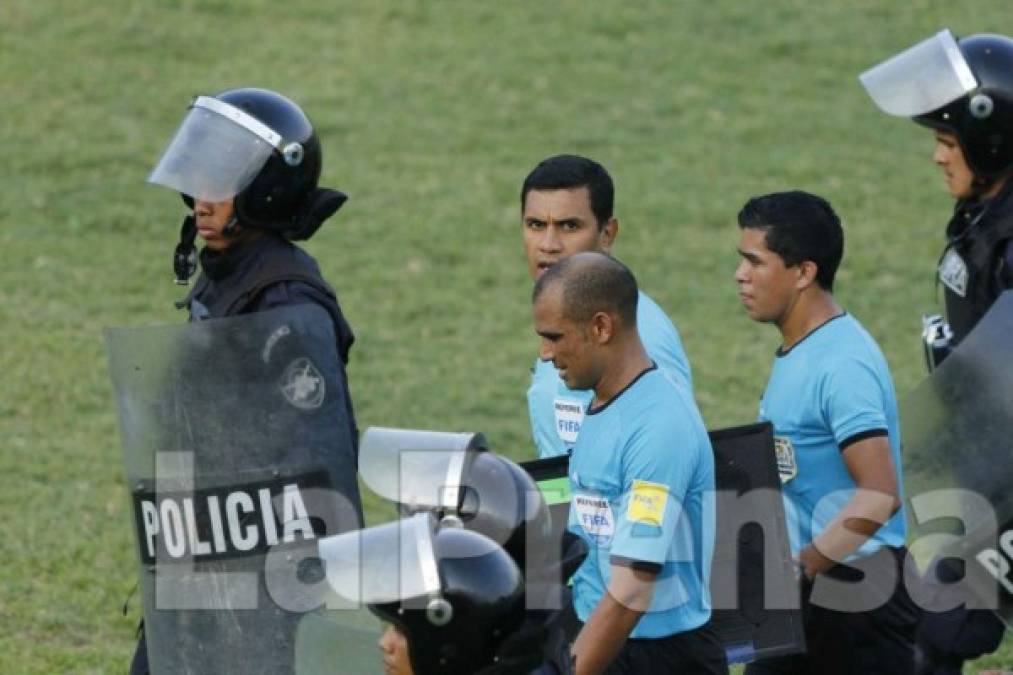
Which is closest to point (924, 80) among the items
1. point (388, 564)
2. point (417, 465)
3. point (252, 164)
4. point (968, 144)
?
point (968, 144)

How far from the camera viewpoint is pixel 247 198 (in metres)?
6.63

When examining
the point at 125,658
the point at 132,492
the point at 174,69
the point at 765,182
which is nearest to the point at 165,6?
the point at 174,69

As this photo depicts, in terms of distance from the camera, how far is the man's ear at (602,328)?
19.5ft

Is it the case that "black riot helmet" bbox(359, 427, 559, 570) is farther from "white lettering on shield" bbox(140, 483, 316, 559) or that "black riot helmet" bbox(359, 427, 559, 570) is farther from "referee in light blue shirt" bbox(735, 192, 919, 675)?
"referee in light blue shirt" bbox(735, 192, 919, 675)

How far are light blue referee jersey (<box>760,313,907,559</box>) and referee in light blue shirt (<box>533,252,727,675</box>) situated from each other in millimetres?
700

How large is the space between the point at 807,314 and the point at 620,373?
105 centimetres

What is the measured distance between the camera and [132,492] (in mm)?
6266

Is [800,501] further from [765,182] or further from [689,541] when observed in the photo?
[765,182]

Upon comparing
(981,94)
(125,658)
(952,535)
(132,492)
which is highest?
(981,94)

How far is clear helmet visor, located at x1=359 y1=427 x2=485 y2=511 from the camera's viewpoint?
17.2 feet

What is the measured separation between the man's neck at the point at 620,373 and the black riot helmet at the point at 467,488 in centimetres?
65

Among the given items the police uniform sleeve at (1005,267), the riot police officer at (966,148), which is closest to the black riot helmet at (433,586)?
the riot police officer at (966,148)

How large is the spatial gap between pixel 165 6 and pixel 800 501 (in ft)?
45.3

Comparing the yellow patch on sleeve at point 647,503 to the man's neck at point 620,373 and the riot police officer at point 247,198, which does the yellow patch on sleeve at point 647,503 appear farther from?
the riot police officer at point 247,198
